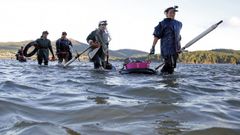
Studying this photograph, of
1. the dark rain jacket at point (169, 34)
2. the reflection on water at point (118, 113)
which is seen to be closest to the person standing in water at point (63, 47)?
the dark rain jacket at point (169, 34)

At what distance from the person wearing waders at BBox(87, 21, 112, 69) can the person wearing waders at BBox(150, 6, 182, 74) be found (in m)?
6.22

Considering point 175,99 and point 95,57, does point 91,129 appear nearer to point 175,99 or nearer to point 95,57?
point 175,99

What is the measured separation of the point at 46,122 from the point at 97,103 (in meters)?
1.75

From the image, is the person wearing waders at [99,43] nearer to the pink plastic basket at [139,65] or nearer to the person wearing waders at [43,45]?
the pink plastic basket at [139,65]

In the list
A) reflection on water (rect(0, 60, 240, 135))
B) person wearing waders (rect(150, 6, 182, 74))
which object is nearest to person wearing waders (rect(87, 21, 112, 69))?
person wearing waders (rect(150, 6, 182, 74))

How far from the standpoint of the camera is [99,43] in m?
21.0

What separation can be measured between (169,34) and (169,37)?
11 centimetres

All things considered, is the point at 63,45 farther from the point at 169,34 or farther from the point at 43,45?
the point at 169,34

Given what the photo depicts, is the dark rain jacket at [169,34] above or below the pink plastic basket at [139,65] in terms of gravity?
above

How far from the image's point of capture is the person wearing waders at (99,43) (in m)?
21.0

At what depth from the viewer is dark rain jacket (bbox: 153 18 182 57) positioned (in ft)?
48.5

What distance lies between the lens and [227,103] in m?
7.54

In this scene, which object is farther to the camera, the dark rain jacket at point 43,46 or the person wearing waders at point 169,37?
the dark rain jacket at point 43,46

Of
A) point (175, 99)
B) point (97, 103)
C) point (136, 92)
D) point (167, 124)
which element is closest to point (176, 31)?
point (136, 92)
